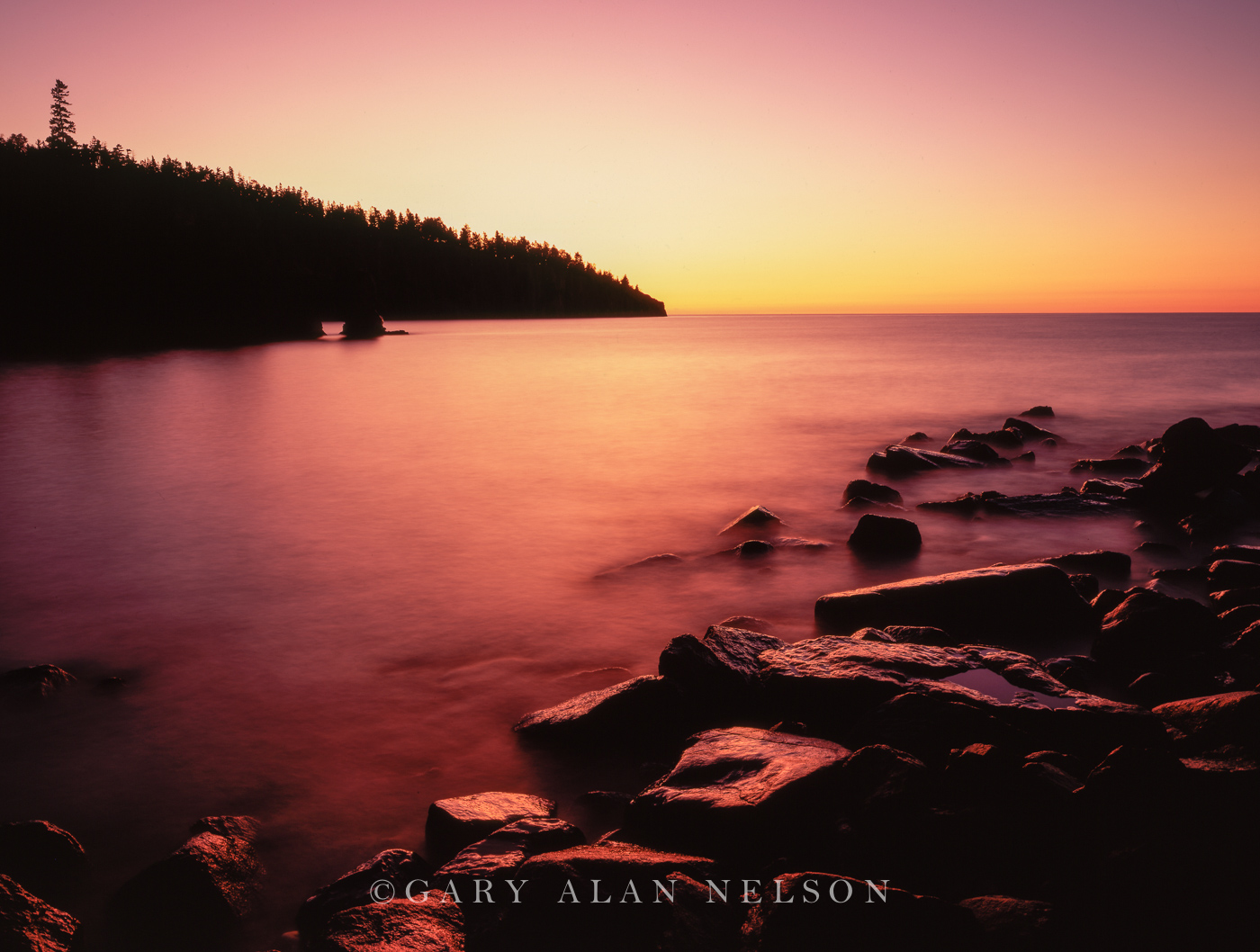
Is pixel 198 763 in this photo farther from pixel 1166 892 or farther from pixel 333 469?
pixel 333 469

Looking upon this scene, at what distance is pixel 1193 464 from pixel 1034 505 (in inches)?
89.4

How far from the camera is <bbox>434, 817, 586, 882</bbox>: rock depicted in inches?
117

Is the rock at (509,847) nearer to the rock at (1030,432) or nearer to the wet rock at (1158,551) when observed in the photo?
the wet rock at (1158,551)

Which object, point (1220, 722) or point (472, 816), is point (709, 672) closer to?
point (472, 816)

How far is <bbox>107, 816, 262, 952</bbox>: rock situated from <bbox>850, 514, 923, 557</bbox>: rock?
23.1 ft

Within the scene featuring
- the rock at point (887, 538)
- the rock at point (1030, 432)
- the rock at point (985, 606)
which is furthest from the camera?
the rock at point (1030, 432)

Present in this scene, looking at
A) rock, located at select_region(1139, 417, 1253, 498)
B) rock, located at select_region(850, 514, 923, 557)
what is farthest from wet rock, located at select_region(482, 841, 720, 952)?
rock, located at select_region(1139, 417, 1253, 498)

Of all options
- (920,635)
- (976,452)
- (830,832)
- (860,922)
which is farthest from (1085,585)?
(976,452)

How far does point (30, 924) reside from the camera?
2623mm

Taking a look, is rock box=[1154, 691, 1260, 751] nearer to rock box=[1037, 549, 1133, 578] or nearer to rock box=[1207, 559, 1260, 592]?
rock box=[1207, 559, 1260, 592]

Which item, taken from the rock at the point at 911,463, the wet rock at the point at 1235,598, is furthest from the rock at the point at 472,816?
the rock at the point at 911,463

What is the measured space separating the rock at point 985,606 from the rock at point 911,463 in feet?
23.7

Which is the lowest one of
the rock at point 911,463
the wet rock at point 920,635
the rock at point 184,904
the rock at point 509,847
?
the rock at point 184,904

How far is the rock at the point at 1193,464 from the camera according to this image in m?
9.94
